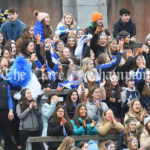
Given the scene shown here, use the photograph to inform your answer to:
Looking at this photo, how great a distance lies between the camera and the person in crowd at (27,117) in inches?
589

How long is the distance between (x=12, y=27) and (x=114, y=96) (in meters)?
3.65

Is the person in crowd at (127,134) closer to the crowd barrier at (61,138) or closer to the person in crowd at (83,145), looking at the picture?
the crowd barrier at (61,138)

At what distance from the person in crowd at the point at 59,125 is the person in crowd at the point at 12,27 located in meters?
4.12

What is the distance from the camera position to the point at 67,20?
18.2 m

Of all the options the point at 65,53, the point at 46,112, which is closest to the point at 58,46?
the point at 65,53

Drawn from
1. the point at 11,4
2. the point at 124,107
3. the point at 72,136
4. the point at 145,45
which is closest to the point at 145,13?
the point at 11,4

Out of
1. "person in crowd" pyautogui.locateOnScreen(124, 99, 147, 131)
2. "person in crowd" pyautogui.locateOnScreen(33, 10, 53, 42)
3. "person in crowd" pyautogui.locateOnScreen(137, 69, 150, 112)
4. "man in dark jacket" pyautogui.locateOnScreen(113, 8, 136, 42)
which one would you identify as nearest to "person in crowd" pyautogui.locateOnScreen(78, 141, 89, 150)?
"person in crowd" pyautogui.locateOnScreen(124, 99, 147, 131)

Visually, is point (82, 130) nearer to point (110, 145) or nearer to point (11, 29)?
point (110, 145)

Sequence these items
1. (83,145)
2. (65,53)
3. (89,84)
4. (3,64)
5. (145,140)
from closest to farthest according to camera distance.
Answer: (83,145) → (145,140) → (3,64) → (89,84) → (65,53)

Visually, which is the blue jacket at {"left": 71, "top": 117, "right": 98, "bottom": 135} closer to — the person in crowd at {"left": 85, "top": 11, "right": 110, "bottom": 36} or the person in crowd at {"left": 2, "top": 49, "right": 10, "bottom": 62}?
the person in crowd at {"left": 2, "top": 49, "right": 10, "bottom": 62}

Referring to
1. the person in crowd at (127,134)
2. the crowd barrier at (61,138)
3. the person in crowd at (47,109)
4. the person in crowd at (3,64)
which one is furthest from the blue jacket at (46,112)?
the person in crowd at (127,134)

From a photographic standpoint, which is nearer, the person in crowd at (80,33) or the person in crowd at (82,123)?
the person in crowd at (82,123)

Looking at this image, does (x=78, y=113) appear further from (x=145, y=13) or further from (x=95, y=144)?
(x=145, y=13)

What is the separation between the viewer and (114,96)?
1614 cm
